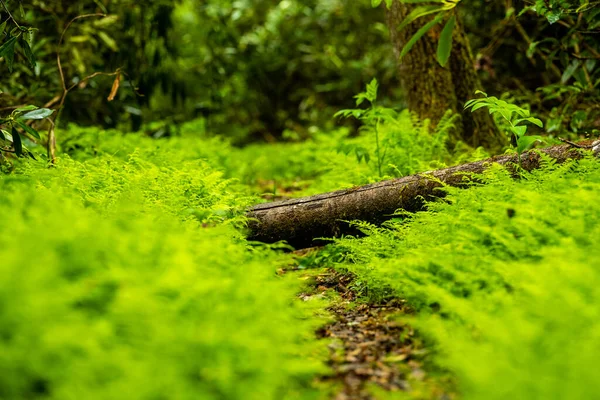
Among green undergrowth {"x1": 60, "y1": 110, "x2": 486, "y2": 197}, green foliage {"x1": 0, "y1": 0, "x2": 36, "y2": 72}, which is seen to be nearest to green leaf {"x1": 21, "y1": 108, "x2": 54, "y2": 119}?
green foliage {"x1": 0, "y1": 0, "x2": 36, "y2": 72}

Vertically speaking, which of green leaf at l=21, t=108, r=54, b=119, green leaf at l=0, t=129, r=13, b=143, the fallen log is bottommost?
the fallen log

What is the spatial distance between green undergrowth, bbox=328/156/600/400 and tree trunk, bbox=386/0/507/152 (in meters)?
1.82

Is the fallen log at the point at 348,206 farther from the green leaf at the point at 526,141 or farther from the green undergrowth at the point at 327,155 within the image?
the green leaf at the point at 526,141

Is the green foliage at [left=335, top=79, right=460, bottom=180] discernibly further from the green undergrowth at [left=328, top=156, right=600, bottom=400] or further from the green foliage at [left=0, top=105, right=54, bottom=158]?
the green foliage at [left=0, top=105, right=54, bottom=158]

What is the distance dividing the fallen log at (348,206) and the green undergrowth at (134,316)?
1.19m

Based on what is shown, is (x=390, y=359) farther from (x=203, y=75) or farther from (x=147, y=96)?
(x=203, y=75)

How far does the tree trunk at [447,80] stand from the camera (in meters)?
5.52

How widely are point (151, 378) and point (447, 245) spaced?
68.6 inches

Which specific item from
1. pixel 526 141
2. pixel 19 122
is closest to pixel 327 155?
pixel 526 141

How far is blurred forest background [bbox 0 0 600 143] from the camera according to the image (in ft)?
19.6

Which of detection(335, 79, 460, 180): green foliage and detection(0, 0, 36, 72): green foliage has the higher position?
detection(0, 0, 36, 72): green foliage

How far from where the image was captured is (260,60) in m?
12.1

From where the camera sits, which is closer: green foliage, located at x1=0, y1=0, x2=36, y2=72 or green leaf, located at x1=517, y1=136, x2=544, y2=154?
green leaf, located at x1=517, y1=136, x2=544, y2=154

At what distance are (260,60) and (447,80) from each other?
7.03 metres
